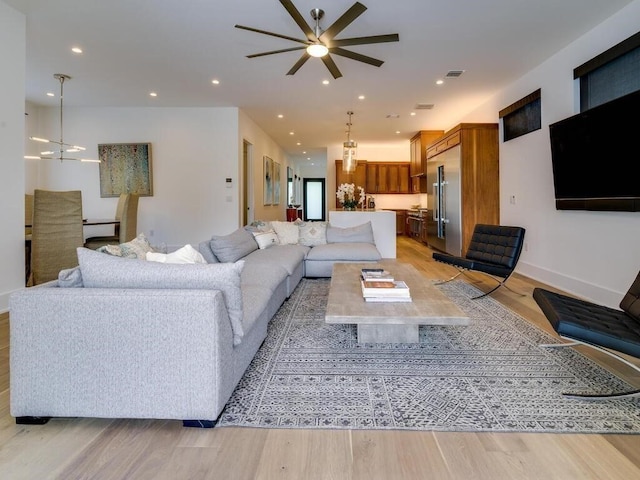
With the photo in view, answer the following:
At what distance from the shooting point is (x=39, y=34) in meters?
3.83

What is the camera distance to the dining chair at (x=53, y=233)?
12.6 feet

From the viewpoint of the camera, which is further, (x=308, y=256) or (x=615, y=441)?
(x=308, y=256)

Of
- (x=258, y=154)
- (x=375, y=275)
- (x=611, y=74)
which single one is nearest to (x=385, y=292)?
(x=375, y=275)

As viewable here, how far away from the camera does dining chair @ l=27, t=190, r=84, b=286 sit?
383cm

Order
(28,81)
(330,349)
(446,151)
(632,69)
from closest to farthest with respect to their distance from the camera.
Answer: (330,349), (632,69), (28,81), (446,151)

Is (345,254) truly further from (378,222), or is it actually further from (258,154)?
(258,154)

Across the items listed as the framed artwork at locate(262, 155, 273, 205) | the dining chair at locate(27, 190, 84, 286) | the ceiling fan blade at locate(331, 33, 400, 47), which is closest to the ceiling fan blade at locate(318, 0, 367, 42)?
the ceiling fan blade at locate(331, 33, 400, 47)

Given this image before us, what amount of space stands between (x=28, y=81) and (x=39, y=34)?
74.9 inches

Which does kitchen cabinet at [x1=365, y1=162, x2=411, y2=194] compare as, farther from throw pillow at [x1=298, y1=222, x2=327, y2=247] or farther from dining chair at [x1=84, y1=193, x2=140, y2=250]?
dining chair at [x1=84, y1=193, x2=140, y2=250]

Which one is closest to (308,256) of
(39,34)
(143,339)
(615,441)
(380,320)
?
(380,320)

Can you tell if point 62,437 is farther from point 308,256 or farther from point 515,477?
point 308,256

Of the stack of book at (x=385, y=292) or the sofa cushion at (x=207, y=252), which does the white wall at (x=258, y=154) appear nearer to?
the sofa cushion at (x=207, y=252)

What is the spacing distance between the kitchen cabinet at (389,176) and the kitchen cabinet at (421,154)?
40.7 inches

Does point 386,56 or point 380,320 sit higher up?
point 386,56
